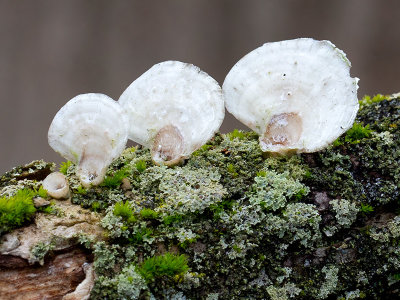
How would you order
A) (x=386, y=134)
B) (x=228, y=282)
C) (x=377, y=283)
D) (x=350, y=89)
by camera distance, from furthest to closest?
1. (x=386, y=134)
2. (x=350, y=89)
3. (x=377, y=283)
4. (x=228, y=282)

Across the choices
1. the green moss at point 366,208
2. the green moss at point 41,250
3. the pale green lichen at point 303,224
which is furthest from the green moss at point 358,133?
the green moss at point 41,250

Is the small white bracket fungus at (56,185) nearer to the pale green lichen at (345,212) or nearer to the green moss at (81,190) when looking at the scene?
the green moss at (81,190)

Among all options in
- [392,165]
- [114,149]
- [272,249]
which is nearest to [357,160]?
[392,165]

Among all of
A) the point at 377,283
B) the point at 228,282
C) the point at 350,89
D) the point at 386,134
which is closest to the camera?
the point at 228,282

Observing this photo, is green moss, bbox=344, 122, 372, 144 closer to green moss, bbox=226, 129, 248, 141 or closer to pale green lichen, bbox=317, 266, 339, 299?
green moss, bbox=226, 129, 248, 141

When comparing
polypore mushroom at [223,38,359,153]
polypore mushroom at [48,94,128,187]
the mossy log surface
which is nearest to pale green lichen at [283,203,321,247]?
the mossy log surface

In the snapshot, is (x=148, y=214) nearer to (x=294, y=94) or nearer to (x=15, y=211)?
(x=15, y=211)

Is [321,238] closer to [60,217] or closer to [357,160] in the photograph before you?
[357,160]
